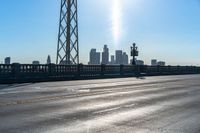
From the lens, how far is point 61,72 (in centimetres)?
3688

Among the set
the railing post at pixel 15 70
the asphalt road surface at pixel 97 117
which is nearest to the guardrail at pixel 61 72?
the railing post at pixel 15 70

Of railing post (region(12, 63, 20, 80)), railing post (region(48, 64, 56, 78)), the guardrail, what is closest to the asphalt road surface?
the guardrail

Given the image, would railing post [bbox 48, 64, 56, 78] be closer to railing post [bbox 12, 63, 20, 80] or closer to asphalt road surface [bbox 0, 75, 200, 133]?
railing post [bbox 12, 63, 20, 80]

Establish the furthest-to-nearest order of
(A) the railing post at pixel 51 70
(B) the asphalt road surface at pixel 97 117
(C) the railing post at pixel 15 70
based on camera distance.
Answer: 1. (A) the railing post at pixel 51 70
2. (C) the railing post at pixel 15 70
3. (B) the asphalt road surface at pixel 97 117

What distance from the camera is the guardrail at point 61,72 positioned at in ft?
101

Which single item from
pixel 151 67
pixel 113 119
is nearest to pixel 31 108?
pixel 113 119

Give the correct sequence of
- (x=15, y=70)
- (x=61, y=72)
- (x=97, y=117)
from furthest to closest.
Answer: (x=61, y=72) → (x=15, y=70) → (x=97, y=117)

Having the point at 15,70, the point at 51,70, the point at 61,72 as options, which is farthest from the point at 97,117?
the point at 61,72

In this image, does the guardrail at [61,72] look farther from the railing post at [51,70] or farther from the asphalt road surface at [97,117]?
the asphalt road surface at [97,117]

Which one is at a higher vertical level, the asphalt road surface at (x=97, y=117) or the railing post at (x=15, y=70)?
the railing post at (x=15, y=70)

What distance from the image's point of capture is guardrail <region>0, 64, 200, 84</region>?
30688 mm

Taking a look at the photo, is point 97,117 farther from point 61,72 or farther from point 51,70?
point 61,72

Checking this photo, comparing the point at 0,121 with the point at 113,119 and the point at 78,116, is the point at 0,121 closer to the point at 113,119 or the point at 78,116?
the point at 78,116

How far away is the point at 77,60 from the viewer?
59625 millimetres
